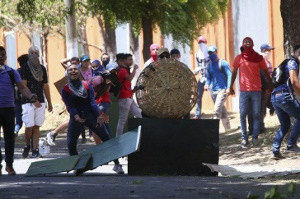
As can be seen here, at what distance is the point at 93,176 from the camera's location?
1585 cm

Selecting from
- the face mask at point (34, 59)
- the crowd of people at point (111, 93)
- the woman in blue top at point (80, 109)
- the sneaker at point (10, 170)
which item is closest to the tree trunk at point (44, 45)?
the crowd of people at point (111, 93)

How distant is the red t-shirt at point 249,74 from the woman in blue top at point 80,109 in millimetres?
4239

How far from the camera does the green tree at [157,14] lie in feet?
86.1

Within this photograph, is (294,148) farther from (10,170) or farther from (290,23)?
(10,170)

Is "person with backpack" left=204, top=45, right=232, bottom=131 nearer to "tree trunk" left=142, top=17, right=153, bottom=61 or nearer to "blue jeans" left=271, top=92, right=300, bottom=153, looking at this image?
"tree trunk" left=142, top=17, right=153, bottom=61

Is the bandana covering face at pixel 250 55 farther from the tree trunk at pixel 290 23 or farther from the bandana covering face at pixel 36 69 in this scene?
the bandana covering face at pixel 36 69

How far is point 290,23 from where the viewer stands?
20.4 metres

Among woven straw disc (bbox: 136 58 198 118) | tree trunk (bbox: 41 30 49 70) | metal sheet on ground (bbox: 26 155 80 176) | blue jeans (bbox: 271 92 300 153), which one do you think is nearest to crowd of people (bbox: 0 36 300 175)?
blue jeans (bbox: 271 92 300 153)

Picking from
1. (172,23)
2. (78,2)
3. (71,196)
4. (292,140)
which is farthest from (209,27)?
(71,196)

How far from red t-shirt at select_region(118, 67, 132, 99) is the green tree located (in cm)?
594

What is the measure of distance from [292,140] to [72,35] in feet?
50.2

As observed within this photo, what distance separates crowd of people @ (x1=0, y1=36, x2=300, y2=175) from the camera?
16.5 m

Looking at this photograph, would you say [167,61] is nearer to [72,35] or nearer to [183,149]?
[183,149]

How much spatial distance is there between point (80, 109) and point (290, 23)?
16.6 ft
